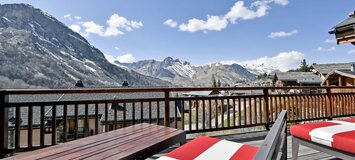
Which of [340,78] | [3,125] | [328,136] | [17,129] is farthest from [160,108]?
[340,78]

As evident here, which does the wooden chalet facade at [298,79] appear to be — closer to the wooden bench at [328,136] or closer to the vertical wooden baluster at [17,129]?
the wooden bench at [328,136]

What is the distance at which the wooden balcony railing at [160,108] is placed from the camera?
10.3 feet

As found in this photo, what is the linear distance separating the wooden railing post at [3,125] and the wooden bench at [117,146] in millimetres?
1796

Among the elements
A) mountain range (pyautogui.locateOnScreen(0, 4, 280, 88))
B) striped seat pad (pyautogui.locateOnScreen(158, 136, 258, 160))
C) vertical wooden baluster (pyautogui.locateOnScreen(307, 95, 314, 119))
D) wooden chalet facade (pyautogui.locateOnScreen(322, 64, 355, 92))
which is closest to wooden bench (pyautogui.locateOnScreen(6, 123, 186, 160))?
striped seat pad (pyautogui.locateOnScreen(158, 136, 258, 160))

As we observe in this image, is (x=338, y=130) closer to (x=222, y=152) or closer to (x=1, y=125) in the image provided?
(x=222, y=152)

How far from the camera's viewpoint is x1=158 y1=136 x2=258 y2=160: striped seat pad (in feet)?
5.09

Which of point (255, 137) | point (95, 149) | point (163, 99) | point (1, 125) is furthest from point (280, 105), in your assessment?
point (1, 125)

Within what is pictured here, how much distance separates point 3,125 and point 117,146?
2.21 metres

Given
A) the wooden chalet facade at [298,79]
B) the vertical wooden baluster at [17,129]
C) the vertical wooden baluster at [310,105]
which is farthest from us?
the wooden chalet facade at [298,79]

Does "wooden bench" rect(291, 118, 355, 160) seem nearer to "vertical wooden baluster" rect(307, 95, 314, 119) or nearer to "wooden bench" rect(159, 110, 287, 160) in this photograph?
"wooden bench" rect(159, 110, 287, 160)

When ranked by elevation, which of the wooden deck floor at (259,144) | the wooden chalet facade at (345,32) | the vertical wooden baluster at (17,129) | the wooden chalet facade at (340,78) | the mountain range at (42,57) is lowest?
the wooden deck floor at (259,144)

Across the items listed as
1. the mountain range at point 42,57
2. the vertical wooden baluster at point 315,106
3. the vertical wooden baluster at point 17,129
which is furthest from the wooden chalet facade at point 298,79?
the mountain range at point 42,57

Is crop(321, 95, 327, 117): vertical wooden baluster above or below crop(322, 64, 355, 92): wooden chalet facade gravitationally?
below

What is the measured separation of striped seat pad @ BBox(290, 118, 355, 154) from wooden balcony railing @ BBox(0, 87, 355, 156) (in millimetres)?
1716
